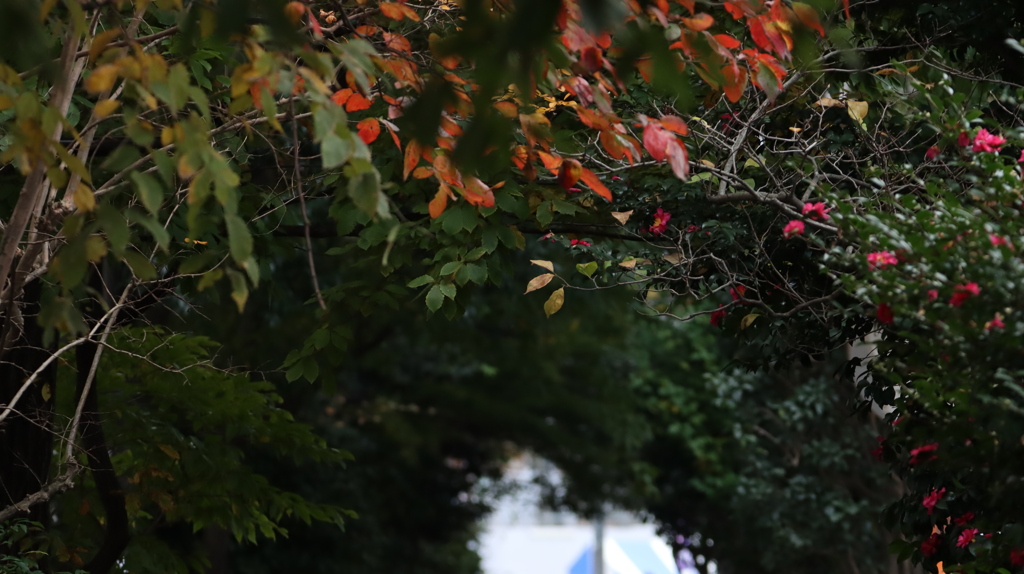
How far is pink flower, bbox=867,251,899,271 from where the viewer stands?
3601 mm

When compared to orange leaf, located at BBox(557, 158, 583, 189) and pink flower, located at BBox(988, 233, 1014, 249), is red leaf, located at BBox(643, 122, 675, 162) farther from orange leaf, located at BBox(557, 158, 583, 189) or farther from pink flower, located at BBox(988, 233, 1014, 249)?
pink flower, located at BBox(988, 233, 1014, 249)

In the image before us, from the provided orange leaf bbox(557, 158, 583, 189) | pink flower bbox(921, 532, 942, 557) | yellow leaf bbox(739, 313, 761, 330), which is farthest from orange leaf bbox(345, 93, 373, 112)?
pink flower bbox(921, 532, 942, 557)

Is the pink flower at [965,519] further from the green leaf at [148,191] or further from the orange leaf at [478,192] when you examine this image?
the green leaf at [148,191]

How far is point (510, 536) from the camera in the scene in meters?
56.4

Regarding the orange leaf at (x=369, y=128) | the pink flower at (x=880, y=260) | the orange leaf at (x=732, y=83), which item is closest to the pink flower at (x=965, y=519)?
the pink flower at (x=880, y=260)

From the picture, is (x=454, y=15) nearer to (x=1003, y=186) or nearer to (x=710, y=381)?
(x=1003, y=186)

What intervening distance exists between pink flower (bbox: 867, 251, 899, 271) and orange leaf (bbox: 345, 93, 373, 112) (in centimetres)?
215

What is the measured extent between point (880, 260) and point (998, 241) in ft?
1.33

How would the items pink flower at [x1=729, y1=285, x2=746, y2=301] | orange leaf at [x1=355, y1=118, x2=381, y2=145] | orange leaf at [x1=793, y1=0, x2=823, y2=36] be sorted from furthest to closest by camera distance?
pink flower at [x1=729, y1=285, x2=746, y2=301], orange leaf at [x1=355, y1=118, x2=381, y2=145], orange leaf at [x1=793, y1=0, x2=823, y2=36]

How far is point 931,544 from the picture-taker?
4820mm

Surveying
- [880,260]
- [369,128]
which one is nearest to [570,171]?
[369,128]

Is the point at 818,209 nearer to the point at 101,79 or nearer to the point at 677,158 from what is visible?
the point at 677,158

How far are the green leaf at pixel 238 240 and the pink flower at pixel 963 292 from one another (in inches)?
84.0

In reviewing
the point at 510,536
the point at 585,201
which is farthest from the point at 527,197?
the point at 510,536
